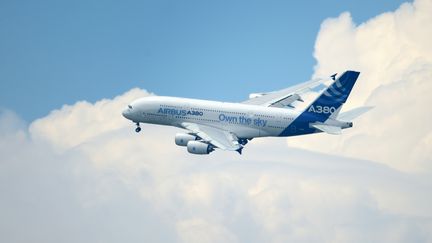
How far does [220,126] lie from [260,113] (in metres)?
6.24

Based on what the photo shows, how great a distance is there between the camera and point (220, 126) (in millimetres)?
131375

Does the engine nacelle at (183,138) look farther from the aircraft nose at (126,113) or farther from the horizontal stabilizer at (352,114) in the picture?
the horizontal stabilizer at (352,114)

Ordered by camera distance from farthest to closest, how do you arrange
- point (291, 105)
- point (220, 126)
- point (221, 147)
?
point (291, 105), point (220, 126), point (221, 147)

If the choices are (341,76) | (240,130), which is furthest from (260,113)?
(341,76)

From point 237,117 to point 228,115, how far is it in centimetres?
136

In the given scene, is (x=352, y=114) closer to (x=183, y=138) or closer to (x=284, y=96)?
(x=284, y=96)

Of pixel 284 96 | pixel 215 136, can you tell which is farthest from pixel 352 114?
pixel 215 136

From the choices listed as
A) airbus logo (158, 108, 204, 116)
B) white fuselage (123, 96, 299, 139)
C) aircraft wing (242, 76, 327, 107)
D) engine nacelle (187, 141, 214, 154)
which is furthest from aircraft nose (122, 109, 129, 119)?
aircraft wing (242, 76, 327, 107)

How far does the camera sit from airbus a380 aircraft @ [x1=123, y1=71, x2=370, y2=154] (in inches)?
5002

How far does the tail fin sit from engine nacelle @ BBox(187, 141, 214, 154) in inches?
610

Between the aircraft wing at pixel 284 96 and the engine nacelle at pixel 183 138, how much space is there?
54.8 ft

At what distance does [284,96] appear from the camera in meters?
143

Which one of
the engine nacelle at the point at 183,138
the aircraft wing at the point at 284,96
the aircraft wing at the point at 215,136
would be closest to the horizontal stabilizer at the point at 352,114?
the aircraft wing at the point at 284,96

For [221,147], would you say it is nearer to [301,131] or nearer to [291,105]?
[301,131]
